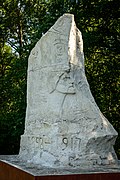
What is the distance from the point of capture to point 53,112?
6531 millimetres

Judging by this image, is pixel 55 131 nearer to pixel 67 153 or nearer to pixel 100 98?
pixel 67 153

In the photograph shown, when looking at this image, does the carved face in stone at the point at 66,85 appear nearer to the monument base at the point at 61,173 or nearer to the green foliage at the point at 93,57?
the monument base at the point at 61,173

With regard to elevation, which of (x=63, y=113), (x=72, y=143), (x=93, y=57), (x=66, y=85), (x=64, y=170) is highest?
(x=93, y=57)

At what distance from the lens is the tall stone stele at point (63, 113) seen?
6.14 meters

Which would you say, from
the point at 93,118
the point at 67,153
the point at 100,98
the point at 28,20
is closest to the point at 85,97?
the point at 93,118

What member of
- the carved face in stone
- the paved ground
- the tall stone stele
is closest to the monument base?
the paved ground

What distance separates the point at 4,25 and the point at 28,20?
103 cm

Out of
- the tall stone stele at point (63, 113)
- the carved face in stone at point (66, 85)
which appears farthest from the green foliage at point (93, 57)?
the carved face in stone at point (66, 85)

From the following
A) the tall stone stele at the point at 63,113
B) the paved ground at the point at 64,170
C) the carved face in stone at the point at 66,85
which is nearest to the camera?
the paved ground at the point at 64,170

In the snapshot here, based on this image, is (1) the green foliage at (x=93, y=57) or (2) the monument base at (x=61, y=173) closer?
(2) the monument base at (x=61, y=173)

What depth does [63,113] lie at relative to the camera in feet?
21.0

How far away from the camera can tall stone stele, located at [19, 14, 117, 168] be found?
20.1 feet

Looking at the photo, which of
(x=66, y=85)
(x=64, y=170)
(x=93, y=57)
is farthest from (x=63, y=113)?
(x=93, y=57)

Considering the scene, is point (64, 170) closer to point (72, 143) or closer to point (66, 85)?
point (72, 143)
